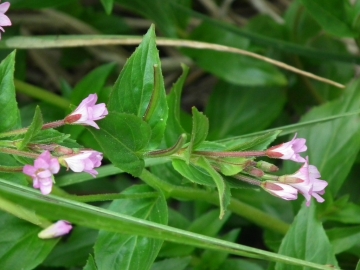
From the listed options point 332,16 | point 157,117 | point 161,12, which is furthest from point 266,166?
point 161,12

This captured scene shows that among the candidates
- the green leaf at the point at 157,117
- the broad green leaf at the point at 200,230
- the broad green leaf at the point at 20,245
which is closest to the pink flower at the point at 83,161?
the green leaf at the point at 157,117

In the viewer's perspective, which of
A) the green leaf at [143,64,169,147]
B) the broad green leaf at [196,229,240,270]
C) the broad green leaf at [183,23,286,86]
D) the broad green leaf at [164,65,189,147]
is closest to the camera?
the green leaf at [143,64,169,147]

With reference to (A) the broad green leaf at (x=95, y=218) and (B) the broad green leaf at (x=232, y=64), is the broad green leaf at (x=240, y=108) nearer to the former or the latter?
(B) the broad green leaf at (x=232, y=64)

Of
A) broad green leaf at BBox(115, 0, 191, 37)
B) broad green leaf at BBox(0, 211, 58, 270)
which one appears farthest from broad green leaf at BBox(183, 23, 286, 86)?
broad green leaf at BBox(0, 211, 58, 270)

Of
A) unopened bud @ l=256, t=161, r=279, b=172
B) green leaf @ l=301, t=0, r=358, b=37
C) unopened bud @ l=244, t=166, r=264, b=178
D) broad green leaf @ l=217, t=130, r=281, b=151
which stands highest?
green leaf @ l=301, t=0, r=358, b=37

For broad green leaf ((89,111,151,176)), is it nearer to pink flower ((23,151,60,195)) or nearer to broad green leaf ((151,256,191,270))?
pink flower ((23,151,60,195))

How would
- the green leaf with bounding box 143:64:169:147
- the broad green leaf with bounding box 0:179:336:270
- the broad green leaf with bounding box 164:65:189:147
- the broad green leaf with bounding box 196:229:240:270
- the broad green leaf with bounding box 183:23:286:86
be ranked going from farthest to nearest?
the broad green leaf with bounding box 183:23:286:86 < the broad green leaf with bounding box 196:229:240:270 < the broad green leaf with bounding box 164:65:189:147 < the green leaf with bounding box 143:64:169:147 < the broad green leaf with bounding box 0:179:336:270

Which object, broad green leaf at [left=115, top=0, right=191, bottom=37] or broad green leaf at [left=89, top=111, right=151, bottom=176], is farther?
broad green leaf at [left=115, top=0, right=191, bottom=37]
